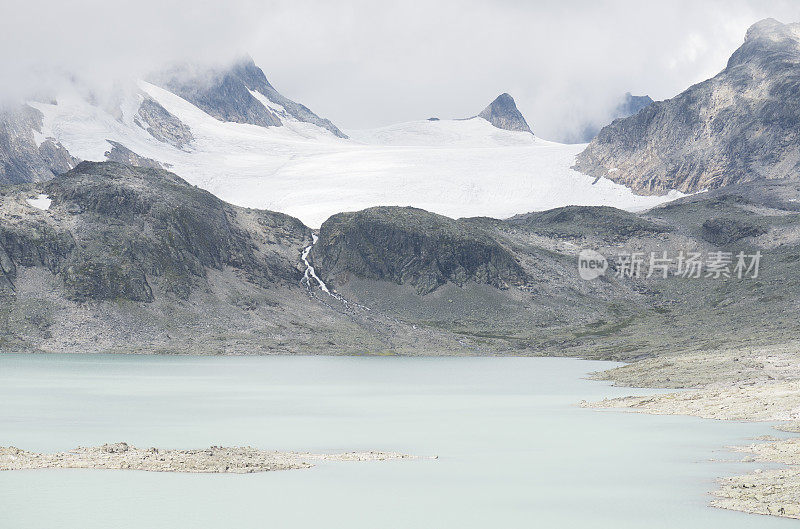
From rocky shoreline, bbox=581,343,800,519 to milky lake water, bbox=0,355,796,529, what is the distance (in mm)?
1293

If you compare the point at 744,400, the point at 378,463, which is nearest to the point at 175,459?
the point at 378,463

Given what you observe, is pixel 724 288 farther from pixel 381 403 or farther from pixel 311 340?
pixel 381 403

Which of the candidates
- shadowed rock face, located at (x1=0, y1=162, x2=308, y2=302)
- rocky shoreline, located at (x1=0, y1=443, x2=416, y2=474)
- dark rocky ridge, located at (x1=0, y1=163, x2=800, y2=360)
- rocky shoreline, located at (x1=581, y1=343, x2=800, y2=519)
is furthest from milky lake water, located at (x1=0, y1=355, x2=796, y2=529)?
shadowed rock face, located at (x1=0, y1=162, x2=308, y2=302)

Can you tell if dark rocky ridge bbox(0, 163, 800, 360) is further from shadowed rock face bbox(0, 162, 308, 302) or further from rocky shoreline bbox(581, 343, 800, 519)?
rocky shoreline bbox(581, 343, 800, 519)

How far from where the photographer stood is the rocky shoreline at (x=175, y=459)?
35094 mm

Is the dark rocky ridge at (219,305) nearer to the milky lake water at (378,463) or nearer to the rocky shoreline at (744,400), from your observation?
the rocky shoreline at (744,400)

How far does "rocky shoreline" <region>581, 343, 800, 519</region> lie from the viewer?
29.7m

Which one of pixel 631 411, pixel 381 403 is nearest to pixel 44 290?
pixel 381 403

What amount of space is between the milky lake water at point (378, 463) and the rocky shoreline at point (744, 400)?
50.9 inches

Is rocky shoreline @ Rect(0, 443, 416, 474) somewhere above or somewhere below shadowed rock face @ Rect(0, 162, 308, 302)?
below

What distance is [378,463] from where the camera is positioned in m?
38.1

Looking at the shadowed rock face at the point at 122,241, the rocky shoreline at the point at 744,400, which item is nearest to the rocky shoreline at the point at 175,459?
the rocky shoreline at the point at 744,400

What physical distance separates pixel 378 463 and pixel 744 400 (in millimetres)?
30602

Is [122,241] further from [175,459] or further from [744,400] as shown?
[175,459]
